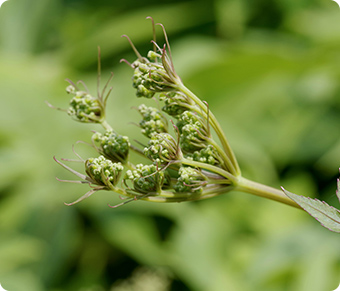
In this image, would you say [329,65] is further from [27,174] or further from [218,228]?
[27,174]

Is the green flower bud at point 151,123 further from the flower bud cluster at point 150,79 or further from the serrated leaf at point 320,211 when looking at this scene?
the serrated leaf at point 320,211

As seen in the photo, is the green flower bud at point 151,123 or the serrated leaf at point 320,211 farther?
the green flower bud at point 151,123

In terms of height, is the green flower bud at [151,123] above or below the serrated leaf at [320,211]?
above

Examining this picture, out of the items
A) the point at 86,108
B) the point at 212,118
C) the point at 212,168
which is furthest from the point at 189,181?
the point at 86,108

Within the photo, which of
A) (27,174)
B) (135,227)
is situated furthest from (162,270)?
(27,174)

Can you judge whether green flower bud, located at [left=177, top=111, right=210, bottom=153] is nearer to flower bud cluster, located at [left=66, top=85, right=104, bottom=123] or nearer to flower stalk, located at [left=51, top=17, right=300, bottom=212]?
flower stalk, located at [left=51, top=17, right=300, bottom=212]

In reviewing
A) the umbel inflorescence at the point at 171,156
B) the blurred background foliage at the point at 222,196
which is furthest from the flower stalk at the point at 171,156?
the blurred background foliage at the point at 222,196
